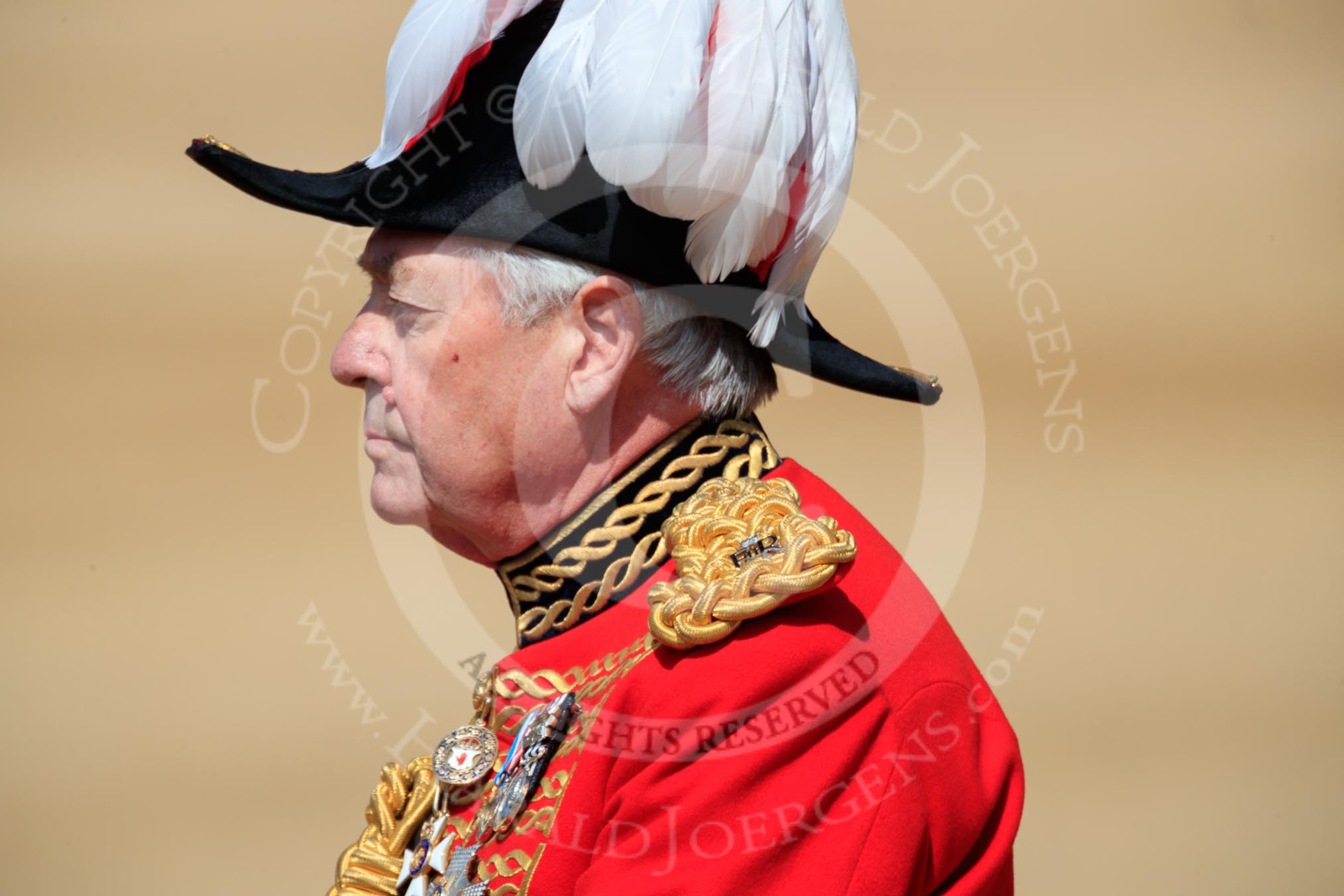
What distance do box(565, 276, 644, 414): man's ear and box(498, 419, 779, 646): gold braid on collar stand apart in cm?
11

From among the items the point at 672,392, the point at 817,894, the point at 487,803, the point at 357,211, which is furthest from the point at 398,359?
the point at 817,894

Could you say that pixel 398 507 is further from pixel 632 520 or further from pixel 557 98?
pixel 557 98

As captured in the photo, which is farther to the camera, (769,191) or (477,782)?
(477,782)

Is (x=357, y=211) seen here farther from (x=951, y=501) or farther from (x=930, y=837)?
(x=951, y=501)

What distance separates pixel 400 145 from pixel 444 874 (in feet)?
2.81

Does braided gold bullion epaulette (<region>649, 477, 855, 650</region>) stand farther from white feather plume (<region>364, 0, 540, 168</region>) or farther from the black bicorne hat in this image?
white feather plume (<region>364, 0, 540, 168</region>)

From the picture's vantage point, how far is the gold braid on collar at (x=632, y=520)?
142cm

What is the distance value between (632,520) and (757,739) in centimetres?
36

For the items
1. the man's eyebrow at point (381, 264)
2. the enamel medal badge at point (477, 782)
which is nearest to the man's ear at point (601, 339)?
the man's eyebrow at point (381, 264)

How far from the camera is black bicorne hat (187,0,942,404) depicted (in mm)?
1381

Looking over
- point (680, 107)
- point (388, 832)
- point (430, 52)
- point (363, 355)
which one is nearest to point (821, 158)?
point (680, 107)

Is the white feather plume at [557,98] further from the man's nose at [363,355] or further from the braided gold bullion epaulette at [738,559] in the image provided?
the braided gold bullion epaulette at [738,559]

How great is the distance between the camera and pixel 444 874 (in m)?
1.39

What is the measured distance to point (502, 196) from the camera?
139 centimetres
